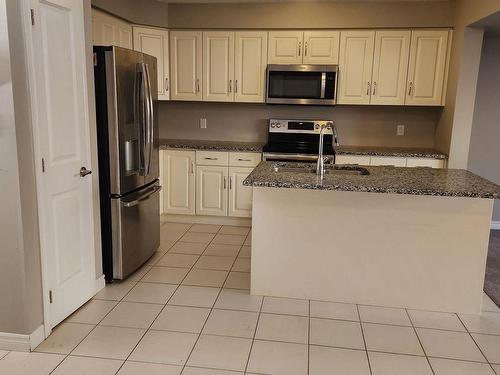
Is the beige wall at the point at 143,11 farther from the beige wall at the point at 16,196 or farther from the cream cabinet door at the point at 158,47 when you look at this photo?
the beige wall at the point at 16,196

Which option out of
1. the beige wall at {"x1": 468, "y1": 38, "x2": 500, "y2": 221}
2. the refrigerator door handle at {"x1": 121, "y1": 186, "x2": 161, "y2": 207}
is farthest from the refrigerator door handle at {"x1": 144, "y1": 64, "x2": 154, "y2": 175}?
the beige wall at {"x1": 468, "y1": 38, "x2": 500, "y2": 221}

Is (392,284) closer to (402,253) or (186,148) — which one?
(402,253)

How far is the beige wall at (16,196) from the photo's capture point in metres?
2.12

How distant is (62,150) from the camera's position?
2.57m

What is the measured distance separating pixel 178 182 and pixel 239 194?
2.29 feet

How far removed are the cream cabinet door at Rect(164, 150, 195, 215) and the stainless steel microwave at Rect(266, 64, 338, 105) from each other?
3.72 feet

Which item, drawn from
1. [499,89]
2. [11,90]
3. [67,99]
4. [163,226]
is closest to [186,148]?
[163,226]

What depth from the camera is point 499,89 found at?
4.61 m

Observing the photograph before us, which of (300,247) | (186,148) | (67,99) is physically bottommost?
(300,247)

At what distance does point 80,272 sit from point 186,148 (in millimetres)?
2175

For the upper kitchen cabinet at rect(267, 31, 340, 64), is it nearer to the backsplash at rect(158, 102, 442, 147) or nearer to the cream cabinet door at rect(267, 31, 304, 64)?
the cream cabinet door at rect(267, 31, 304, 64)

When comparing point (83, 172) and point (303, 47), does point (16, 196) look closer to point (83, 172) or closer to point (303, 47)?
point (83, 172)

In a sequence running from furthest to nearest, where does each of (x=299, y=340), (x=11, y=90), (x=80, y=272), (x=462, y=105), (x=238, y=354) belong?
1. (x=462, y=105)
2. (x=80, y=272)
3. (x=299, y=340)
4. (x=238, y=354)
5. (x=11, y=90)

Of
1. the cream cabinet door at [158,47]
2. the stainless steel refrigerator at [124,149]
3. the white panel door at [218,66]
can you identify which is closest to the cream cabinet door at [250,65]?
the white panel door at [218,66]
